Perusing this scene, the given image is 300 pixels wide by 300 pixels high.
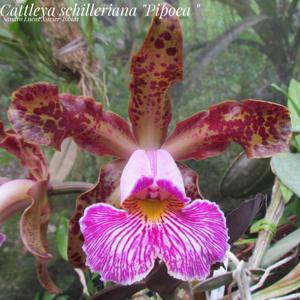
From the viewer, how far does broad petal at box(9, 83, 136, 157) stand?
1.81ft

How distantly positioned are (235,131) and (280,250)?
29cm

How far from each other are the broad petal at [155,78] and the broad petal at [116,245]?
0.51 ft

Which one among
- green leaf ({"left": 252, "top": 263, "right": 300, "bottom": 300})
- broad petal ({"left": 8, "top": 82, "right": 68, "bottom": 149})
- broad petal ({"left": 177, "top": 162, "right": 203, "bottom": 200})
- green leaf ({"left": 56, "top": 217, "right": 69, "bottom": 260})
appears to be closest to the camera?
broad petal ({"left": 8, "top": 82, "right": 68, "bottom": 149})

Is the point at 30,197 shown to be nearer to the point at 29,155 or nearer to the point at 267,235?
the point at 29,155

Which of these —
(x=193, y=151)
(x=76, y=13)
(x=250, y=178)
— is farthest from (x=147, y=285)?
(x=76, y=13)

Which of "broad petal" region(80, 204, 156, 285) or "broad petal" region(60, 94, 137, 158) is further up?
"broad petal" region(60, 94, 137, 158)

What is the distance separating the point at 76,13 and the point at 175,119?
439mm

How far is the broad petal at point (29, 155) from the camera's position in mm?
728

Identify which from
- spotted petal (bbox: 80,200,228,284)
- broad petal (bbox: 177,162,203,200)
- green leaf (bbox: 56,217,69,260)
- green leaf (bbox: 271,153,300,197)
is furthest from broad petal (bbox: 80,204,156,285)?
green leaf (bbox: 56,217,69,260)

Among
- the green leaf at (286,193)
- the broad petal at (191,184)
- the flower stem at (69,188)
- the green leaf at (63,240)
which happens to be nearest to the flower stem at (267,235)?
the green leaf at (286,193)

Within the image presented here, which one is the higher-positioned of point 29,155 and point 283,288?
point 29,155

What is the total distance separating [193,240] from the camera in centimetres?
57

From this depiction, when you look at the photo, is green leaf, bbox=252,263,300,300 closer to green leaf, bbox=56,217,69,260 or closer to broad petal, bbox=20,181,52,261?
broad petal, bbox=20,181,52,261

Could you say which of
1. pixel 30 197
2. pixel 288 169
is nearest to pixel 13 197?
pixel 30 197
